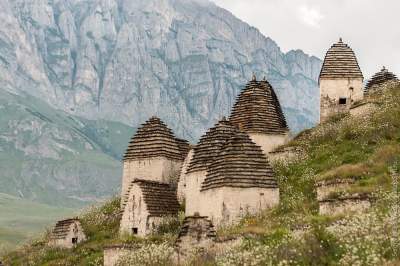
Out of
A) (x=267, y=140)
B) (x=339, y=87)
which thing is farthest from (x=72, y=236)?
(x=339, y=87)

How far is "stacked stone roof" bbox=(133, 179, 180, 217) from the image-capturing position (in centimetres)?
3853

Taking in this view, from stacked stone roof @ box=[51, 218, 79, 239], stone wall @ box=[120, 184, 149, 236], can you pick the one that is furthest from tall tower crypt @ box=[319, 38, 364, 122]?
stacked stone roof @ box=[51, 218, 79, 239]

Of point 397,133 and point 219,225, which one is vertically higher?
point 397,133

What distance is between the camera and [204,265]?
88.9 feet

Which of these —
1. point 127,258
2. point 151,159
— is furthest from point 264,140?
point 127,258

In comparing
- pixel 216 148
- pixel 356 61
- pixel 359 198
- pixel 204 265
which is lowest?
pixel 204 265

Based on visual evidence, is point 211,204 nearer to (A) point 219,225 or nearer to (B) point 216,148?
(A) point 219,225

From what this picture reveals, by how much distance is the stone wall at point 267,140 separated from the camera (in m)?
44.4

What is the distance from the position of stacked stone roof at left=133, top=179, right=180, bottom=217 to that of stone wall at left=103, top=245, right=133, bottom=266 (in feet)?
9.73

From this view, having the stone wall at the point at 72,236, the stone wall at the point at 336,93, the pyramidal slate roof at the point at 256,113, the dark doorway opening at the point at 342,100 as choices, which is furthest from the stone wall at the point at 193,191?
the dark doorway opening at the point at 342,100

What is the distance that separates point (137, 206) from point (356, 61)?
20957 mm

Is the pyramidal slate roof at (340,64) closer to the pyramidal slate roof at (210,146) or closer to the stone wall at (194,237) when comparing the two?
the pyramidal slate roof at (210,146)

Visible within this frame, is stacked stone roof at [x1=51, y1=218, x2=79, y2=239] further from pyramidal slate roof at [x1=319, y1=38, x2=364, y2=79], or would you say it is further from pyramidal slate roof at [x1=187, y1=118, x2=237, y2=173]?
pyramidal slate roof at [x1=319, y1=38, x2=364, y2=79]

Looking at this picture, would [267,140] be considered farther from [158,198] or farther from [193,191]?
[158,198]
